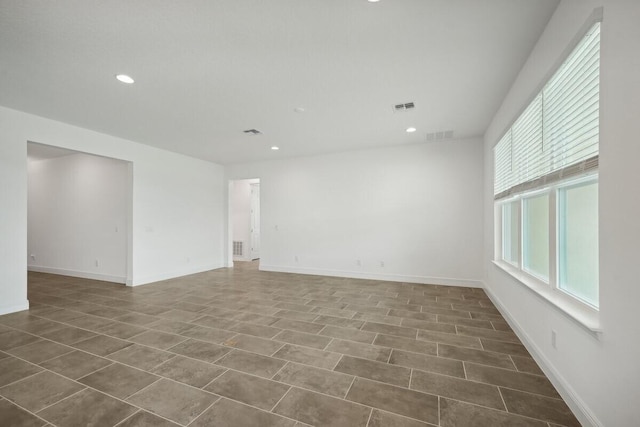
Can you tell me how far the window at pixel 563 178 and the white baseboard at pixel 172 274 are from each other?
619cm

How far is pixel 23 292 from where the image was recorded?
387cm

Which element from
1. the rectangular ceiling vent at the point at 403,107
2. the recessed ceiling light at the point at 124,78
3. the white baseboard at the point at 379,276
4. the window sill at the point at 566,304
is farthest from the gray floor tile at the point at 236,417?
the white baseboard at the point at 379,276

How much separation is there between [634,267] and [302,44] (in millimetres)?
2572

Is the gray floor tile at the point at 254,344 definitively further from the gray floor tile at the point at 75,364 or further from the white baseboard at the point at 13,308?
the white baseboard at the point at 13,308

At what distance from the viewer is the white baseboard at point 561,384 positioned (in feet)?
5.23

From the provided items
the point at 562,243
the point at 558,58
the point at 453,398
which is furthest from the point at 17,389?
the point at 558,58

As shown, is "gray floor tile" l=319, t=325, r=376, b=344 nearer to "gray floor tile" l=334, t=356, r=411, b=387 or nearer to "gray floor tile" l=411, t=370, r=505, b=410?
"gray floor tile" l=334, t=356, r=411, b=387

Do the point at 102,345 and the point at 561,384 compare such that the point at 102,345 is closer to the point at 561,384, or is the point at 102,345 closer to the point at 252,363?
the point at 252,363

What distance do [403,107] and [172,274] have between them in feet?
18.6

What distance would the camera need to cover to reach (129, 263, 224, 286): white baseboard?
531 centimetres

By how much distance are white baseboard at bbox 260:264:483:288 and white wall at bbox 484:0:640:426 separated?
11.0 feet

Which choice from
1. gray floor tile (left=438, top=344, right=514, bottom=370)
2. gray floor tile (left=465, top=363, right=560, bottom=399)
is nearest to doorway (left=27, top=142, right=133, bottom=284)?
gray floor tile (left=438, top=344, right=514, bottom=370)

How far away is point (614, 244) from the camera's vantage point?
137cm

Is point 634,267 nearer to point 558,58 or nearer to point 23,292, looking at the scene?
point 558,58
